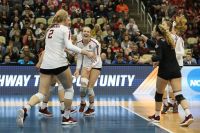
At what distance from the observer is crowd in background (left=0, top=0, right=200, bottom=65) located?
73.3 ft

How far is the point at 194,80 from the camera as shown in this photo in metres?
21.4

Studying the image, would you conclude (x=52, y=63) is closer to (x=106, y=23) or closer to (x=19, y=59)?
(x=19, y=59)

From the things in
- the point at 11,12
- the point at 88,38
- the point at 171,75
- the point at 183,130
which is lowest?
the point at 183,130

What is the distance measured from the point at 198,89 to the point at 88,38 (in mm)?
8640

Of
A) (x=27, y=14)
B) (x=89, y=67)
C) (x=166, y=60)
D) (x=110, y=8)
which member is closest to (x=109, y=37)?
(x=110, y=8)

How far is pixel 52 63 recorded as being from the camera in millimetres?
11477

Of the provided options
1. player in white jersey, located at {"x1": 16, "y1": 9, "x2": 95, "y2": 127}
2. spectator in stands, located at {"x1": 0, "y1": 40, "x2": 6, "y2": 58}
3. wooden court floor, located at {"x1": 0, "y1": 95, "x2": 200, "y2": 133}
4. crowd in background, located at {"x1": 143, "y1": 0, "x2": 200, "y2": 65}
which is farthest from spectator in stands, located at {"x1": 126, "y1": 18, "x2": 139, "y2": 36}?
player in white jersey, located at {"x1": 16, "y1": 9, "x2": 95, "y2": 127}

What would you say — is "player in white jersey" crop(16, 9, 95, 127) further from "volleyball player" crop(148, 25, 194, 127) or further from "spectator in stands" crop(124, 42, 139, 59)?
"spectator in stands" crop(124, 42, 139, 59)

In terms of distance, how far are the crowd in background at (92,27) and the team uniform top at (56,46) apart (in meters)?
9.35

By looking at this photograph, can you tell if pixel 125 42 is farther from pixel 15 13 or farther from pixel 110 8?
pixel 15 13

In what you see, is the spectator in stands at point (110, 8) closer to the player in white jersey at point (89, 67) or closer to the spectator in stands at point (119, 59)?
the spectator in stands at point (119, 59)

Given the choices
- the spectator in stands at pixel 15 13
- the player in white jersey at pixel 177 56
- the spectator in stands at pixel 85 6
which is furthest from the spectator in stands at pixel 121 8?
the player in white jersey at pixel 177 56

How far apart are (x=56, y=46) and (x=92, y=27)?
12987 millimetres

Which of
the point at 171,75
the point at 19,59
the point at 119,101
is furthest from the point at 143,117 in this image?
the point at 19,59
